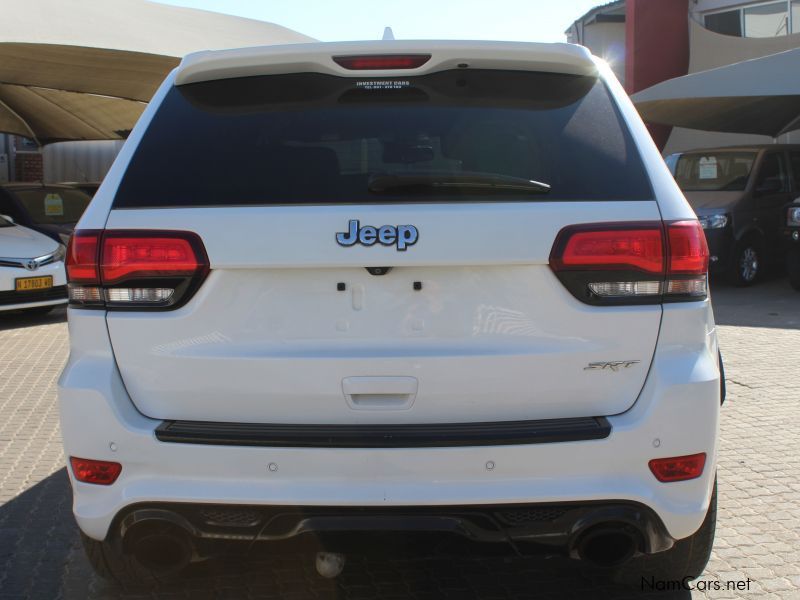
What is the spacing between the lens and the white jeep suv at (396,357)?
265 centimetres

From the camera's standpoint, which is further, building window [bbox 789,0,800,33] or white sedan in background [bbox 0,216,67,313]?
building window [bbox 789,0,800,33]

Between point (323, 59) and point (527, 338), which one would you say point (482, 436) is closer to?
point (527, 338)

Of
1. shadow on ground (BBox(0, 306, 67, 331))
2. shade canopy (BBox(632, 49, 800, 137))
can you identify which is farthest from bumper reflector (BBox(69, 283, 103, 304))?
shade canopy (BBox(632, 49, 800, 137))

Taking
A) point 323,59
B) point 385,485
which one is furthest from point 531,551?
point 323,59

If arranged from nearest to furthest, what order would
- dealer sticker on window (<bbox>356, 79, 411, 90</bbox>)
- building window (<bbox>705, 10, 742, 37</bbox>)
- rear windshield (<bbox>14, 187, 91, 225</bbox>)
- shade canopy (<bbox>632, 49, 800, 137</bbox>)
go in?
dealer sticker on window (<bbox>356, 79, 411, 90</bbox>) → rear windshield (<bbox>14, 187, 91, 225</bbox>) → shade canopy (<bbox>632, 49, 800, 137</bbox>) → building window (<bbox>705, 10, 742, 37</bbox>)

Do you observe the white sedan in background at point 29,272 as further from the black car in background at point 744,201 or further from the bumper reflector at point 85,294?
the black car in background at point 744,201

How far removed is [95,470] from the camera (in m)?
2.77

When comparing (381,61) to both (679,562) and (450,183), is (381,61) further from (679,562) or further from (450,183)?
(679,562)

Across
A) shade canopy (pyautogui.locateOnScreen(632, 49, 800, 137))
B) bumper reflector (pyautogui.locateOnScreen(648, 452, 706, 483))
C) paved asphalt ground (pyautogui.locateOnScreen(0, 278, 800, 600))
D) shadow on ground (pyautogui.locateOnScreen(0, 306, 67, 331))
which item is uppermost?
shade canopy (pyautogui.locateOnScreen(632, 49, 800, 137))

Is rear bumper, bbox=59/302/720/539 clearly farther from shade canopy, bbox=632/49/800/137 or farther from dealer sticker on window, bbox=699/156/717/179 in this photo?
shade canopy, bbox=632/49/800/137

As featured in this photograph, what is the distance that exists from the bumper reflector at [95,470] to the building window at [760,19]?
1985 centimetres

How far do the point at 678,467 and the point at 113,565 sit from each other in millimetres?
1815

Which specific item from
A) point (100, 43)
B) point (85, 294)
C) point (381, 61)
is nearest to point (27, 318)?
point (100, 43)

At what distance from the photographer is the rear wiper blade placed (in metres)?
2.71
